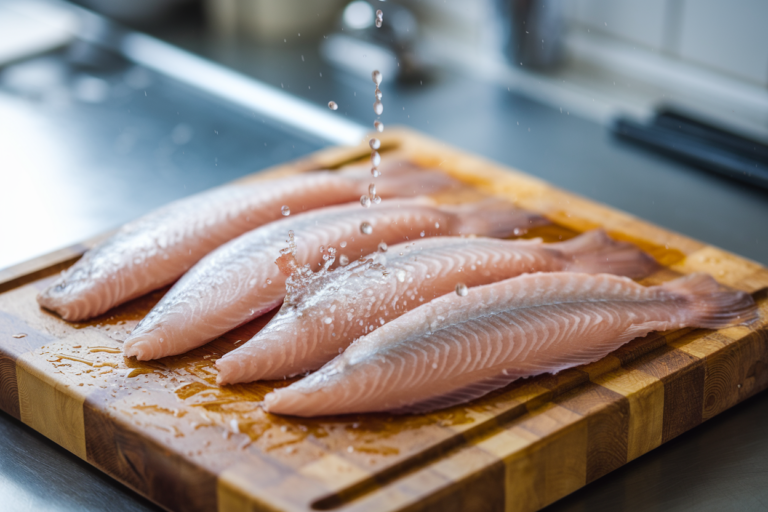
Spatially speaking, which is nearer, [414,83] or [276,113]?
[276,113]

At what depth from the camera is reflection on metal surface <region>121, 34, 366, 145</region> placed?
3043 millimetres

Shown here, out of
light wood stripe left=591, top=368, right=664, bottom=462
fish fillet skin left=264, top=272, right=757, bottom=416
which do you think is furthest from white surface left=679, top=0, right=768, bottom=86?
light wood stripe left=591, top=368, right=664, bottom=462

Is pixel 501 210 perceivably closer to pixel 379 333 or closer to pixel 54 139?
pixel 379 333

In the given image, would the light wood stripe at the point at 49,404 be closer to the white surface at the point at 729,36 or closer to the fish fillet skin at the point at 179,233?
the fish fillet skin at the point at 179,233

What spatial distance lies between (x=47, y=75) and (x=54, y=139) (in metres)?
0.55

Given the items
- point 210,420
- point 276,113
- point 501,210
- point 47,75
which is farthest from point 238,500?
point 47,75

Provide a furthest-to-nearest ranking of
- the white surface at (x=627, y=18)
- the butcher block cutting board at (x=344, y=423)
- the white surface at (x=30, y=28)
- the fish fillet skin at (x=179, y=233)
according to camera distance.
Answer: the white surface at (x=30, y=28)
the white surface at (x=627, y=18)
the fish fillet skin at (x=179, y=233)
the butcher block cutting board at (x=344, y=423)

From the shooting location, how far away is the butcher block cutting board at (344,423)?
Result: 4.77 feet

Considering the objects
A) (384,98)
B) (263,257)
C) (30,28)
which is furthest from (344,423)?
(30,28)

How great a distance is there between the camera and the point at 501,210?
2.28m

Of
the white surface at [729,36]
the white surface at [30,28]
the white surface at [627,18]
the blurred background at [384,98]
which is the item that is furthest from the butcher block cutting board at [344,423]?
the white surface at [30,28]

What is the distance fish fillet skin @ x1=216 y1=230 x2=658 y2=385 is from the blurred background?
0.61m

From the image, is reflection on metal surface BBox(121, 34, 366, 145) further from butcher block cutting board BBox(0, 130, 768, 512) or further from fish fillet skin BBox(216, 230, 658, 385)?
butcher block cutting board BBox(0, 130, 768, 512)

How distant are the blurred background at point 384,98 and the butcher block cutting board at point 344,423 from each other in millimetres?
714
